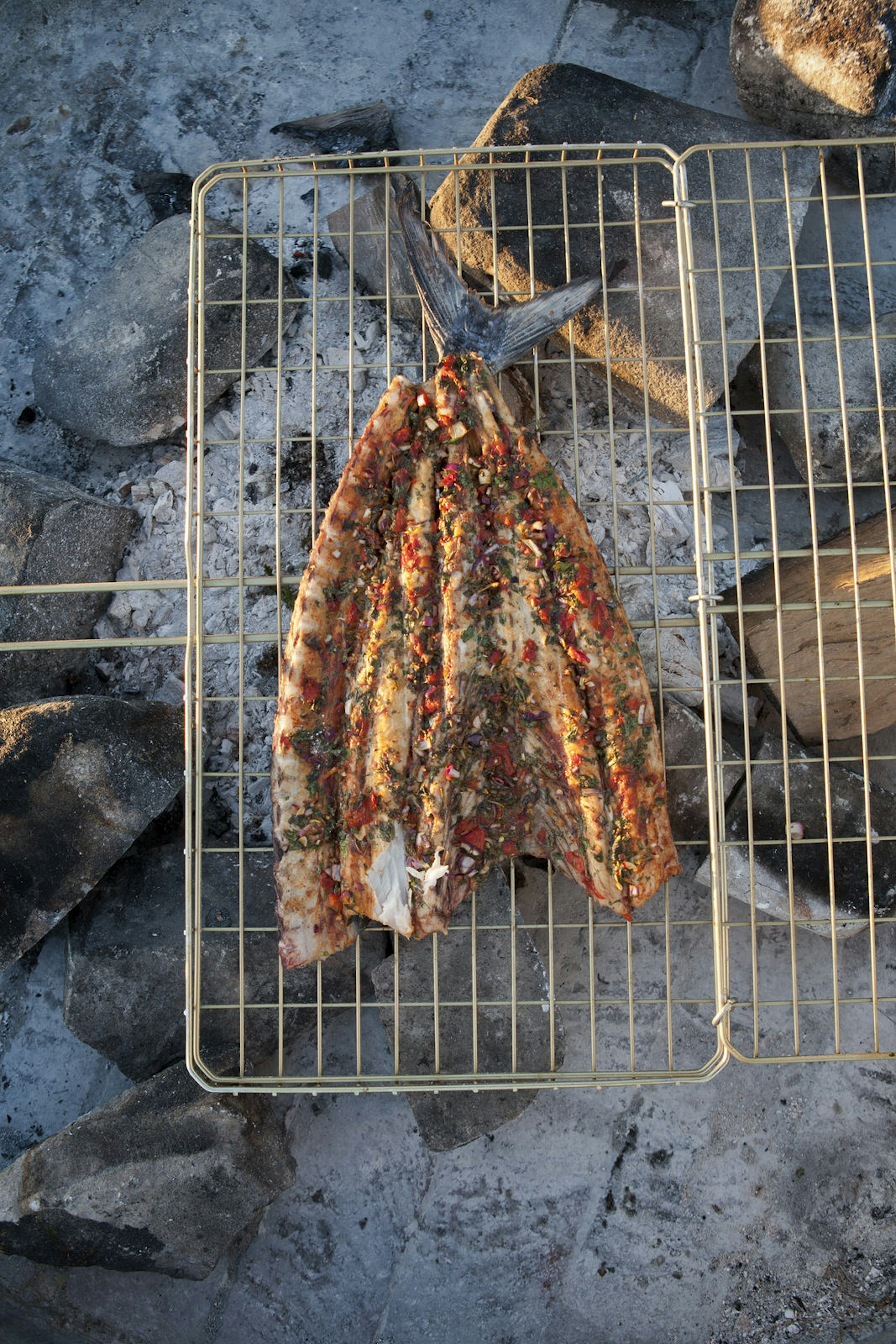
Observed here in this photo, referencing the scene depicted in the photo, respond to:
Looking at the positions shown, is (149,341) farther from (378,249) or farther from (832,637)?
(832,637)

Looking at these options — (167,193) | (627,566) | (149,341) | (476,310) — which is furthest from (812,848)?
(167,193)

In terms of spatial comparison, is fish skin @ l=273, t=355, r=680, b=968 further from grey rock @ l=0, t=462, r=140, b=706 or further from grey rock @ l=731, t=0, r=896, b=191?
grey rock @ l=731, t=0, r=896, b=191


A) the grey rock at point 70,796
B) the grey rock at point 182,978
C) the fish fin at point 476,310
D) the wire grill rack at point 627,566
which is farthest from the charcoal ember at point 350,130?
the grey rock at point 182,978

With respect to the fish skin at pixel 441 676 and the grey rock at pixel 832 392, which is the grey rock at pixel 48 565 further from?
the grey rock at pixel 832 392

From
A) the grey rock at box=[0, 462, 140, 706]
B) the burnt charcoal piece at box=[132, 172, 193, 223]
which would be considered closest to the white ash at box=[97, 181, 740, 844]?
the grey rock at box=[0, 462, 140, 706]

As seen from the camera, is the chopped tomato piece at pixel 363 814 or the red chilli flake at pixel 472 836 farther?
the red chilli flake at pixel 472 836
